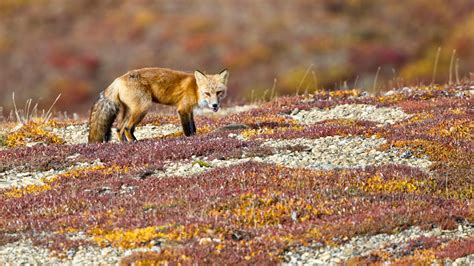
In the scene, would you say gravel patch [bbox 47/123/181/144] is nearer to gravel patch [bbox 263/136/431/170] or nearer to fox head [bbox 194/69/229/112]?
fox head [bbox 194/69/229/112]

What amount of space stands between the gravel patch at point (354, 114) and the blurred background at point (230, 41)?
97.4 ft

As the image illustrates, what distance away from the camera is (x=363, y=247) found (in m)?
11.7

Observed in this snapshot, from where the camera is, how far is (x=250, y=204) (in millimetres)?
13219

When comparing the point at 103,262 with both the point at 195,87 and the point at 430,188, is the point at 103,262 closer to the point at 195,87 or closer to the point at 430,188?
the point at 430,188

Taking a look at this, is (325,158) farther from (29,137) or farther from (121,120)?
(29,137)

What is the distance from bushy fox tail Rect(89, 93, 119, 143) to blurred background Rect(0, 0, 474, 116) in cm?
3420

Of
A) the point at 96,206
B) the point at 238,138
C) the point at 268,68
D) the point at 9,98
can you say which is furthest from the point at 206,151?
the point at 268,68

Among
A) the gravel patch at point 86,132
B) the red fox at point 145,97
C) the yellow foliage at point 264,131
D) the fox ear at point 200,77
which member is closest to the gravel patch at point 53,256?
the red fox at point 145,97

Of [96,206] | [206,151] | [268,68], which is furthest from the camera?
[268,68]

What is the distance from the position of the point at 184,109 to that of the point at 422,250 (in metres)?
9.24

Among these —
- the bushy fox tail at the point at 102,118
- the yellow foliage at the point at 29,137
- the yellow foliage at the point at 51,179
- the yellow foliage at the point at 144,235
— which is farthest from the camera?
the yellow foliage at the point at 29,137

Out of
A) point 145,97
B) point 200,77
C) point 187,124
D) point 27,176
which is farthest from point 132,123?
point 27,176

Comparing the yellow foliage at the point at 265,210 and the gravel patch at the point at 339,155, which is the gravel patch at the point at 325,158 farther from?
Result: the yellow foliage at the point at 265,210

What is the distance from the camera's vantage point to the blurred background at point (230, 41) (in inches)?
2296
